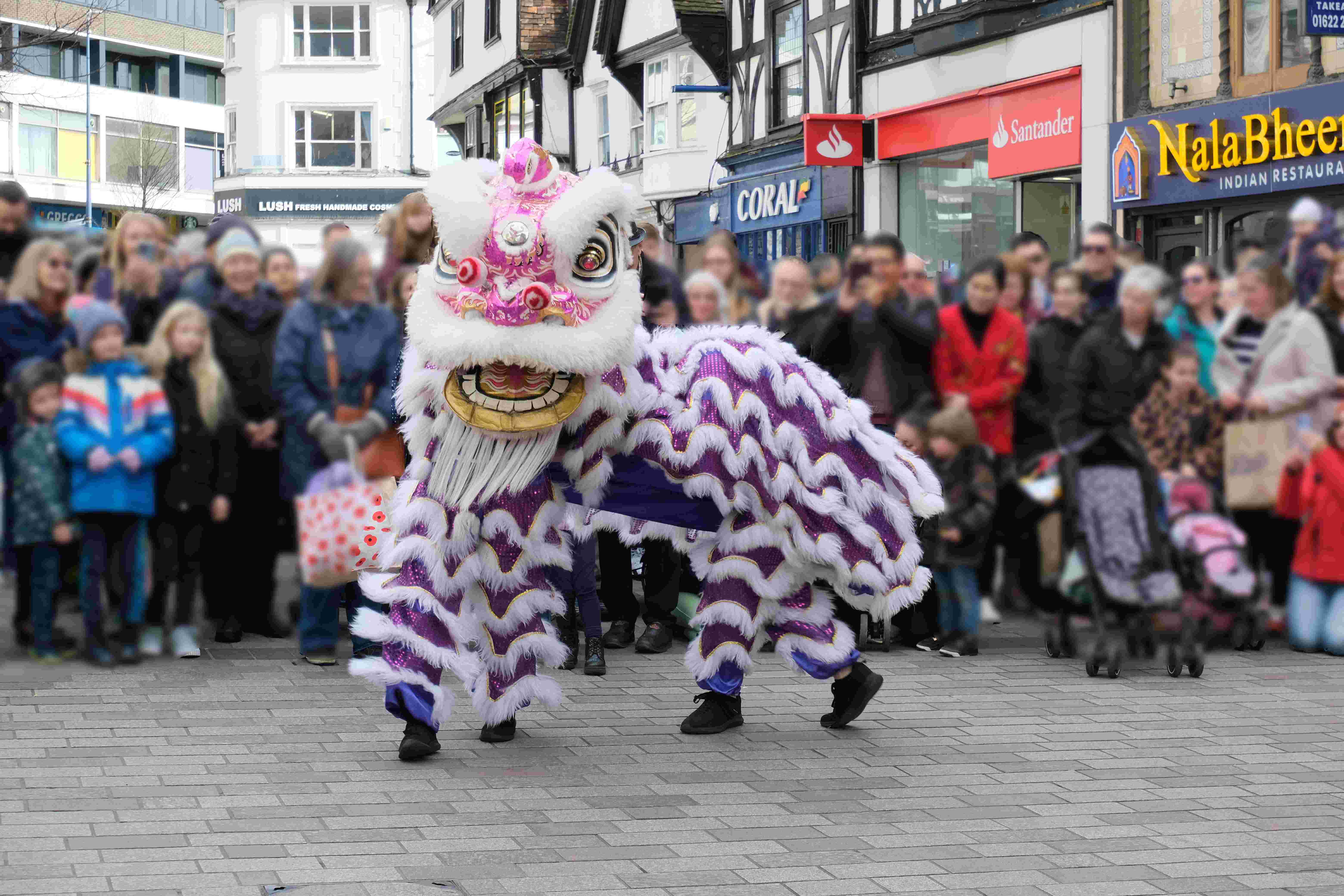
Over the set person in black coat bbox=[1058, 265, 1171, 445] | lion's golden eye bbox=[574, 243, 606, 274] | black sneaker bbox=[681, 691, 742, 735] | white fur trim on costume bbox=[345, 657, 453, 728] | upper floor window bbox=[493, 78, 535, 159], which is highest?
upper floor window bbox=[493, 78, 535, 159]

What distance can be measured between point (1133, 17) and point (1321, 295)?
411 inches

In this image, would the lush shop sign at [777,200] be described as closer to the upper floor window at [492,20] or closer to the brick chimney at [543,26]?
the brick chimney at [543,26]

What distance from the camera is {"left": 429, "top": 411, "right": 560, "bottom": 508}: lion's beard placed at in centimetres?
555

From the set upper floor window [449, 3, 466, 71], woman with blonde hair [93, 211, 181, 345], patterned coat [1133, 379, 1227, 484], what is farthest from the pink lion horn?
upper floor window [449, 3, 466, 71]

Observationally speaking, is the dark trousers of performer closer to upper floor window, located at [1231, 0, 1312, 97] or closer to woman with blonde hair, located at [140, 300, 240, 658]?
woman with blonde hair, located at [140, 300, 240, 658]

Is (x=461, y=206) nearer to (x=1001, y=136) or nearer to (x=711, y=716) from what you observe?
(x=711, y=716)

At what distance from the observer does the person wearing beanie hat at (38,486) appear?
614 cm

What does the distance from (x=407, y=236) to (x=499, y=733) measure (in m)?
1.78

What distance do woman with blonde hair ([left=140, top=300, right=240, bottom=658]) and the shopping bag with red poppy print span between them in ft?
0.79

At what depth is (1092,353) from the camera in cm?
514

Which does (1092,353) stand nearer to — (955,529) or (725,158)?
(955,529)

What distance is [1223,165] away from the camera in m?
11.8

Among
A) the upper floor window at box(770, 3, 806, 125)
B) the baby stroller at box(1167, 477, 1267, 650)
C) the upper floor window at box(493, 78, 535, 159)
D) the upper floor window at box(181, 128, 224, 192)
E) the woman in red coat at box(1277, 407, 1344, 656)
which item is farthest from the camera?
the upper floor window at box(181, 128, 224, 192)

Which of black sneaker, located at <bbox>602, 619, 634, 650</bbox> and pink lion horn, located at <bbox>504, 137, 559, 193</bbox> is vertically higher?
pink lion horn, located at <bbox>504, 137, 559, 193</bbox>
